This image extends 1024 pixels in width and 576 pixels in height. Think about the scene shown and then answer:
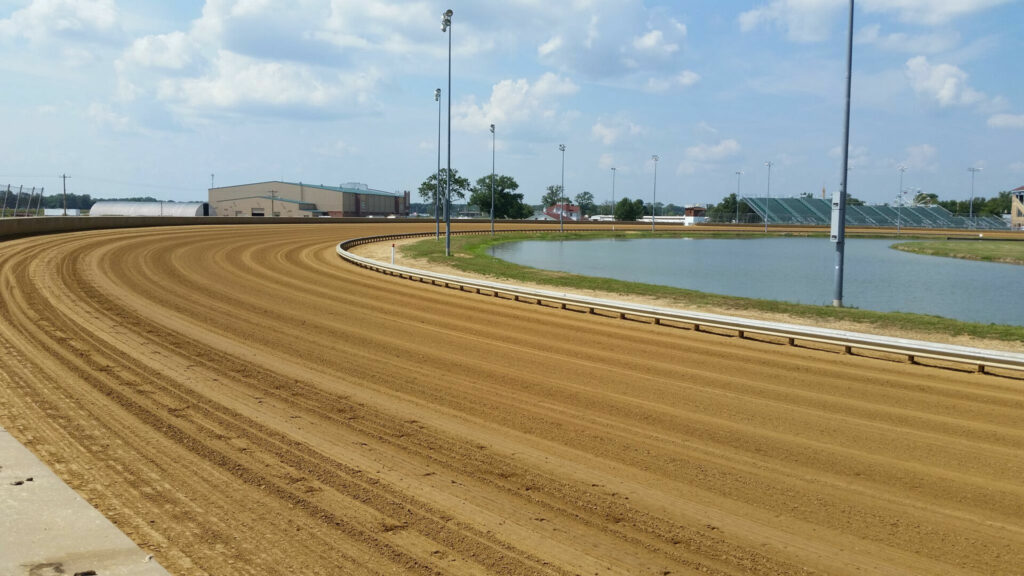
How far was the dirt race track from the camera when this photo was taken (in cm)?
544

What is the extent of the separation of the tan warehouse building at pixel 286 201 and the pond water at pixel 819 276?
238ft

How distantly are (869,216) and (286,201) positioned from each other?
353ft

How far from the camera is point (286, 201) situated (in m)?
117

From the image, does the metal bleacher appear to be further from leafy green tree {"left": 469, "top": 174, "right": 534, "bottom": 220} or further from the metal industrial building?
the metal industrial building

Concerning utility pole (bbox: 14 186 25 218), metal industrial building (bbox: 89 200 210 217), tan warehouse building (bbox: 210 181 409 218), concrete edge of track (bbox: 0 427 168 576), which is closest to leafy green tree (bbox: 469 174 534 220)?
tan warehouse building (bbox: 210 181 409 218)

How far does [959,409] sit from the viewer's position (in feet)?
31.2

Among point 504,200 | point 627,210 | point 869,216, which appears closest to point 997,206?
point 869,216

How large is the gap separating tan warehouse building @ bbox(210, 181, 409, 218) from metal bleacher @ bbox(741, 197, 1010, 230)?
3003 inches

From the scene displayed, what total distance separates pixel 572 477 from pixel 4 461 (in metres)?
5.21

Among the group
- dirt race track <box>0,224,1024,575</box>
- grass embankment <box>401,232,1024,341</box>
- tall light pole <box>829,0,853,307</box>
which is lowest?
dirt race track <box>0,224,1024,575</box>

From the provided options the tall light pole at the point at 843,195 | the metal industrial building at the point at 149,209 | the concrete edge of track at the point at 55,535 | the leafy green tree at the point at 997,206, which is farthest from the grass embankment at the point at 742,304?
the leafy green tree at the point at 997,206

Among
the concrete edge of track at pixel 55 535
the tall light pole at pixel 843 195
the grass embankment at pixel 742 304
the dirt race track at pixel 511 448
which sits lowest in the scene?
the dirt race track at pixel 511 448

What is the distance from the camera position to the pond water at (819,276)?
2556 cm

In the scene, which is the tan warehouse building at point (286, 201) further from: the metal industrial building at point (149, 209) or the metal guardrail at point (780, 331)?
the metal guardrail at point (780, 331)
